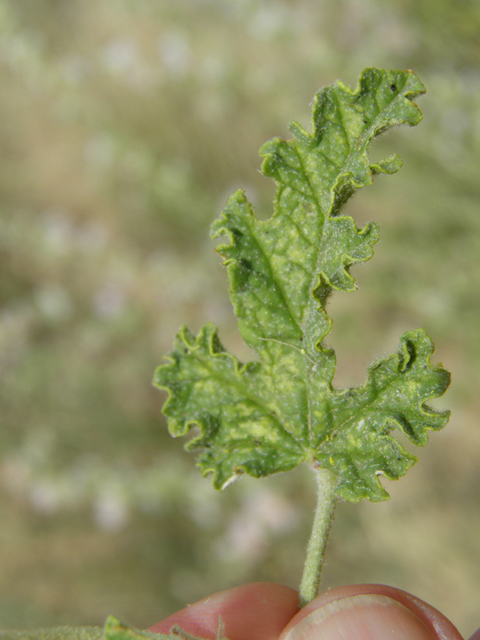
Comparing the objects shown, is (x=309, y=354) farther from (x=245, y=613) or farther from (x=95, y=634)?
(x=245, y=613)

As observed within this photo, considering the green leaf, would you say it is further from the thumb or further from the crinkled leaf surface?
the thumb

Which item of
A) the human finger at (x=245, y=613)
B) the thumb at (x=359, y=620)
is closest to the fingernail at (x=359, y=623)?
the thumb at (x=359, y=620)

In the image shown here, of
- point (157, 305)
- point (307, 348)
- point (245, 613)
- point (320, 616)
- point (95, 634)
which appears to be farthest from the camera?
point (157, 305)

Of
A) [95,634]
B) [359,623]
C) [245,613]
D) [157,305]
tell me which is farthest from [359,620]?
[157,305]

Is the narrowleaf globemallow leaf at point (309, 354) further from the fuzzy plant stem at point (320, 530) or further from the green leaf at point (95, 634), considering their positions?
the green leaf at point (95, 634)

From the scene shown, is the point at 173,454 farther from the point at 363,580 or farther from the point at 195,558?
the point at 363,580

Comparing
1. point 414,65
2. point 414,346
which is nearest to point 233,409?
point 414,346

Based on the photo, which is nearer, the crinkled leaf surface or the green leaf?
the green leaf

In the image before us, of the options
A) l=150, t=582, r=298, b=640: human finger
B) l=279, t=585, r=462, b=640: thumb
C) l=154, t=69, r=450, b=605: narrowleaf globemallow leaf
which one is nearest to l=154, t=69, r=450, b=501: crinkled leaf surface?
l=154, t=69, r=450, b=605: narrowleaf globemallow leaf
